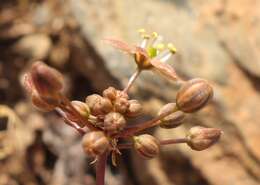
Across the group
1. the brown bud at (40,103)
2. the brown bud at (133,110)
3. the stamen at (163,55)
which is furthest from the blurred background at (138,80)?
the brown bud at (40,103)

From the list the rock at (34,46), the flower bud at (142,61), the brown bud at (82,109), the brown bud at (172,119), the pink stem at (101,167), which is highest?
the flower bud at (142,61)

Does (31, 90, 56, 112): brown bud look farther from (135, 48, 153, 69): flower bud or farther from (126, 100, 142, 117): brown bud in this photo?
(135, 48, 153, 69): flower bud

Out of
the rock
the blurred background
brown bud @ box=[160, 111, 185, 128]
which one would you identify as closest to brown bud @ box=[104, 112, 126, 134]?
brown bud @ box=[160, 111, 185, 128]

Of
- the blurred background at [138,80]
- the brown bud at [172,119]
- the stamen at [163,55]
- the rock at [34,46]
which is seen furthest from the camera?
the rock at [34,46]

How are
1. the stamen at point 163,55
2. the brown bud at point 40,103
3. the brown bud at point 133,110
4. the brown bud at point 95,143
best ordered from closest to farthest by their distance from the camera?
the brown bud at point 95,143 < the brown bud at point 40,103 < the brown bud at point 133,110 < the stamen at point 163,55

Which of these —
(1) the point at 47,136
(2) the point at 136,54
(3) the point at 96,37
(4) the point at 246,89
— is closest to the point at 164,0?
(3) the point at 96,37

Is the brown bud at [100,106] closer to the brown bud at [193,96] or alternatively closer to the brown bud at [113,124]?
the brown bud at [113,124]

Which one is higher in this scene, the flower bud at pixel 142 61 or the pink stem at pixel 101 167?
the flower bud at pixel 142 61

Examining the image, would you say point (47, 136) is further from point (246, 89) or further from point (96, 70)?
point (246, 89)

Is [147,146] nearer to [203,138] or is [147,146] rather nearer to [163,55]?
[203,138]
